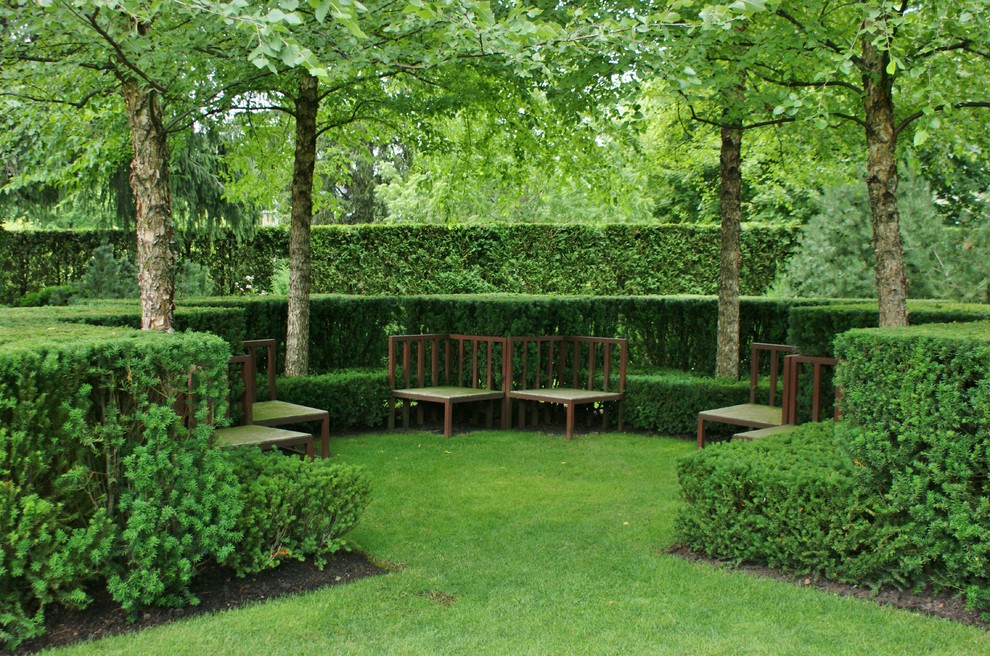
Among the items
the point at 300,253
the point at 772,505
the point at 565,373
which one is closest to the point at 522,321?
the point at 565,373

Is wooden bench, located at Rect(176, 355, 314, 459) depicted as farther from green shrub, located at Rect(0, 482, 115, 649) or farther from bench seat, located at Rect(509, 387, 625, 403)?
bench seat, located at Rect(509, 387, 625, 403)

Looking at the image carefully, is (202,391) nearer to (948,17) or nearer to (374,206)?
(948,17)

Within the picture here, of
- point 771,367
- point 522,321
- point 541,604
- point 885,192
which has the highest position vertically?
point 885,192

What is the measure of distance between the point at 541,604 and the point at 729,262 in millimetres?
6310

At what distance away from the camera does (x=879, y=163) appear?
6125 mm

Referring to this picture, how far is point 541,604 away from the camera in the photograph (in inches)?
168

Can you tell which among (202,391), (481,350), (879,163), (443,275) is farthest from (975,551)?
(443,275)

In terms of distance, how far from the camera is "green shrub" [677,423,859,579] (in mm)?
4527

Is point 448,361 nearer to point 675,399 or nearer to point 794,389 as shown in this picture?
point 675,399

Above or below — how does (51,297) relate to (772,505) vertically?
above

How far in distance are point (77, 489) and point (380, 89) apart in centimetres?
609

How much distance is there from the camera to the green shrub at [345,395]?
358 inches

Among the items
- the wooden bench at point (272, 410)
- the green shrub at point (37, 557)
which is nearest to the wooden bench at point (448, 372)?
the wooden bench at point (272, 410)

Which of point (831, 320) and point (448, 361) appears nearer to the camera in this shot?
point (831, 320)
